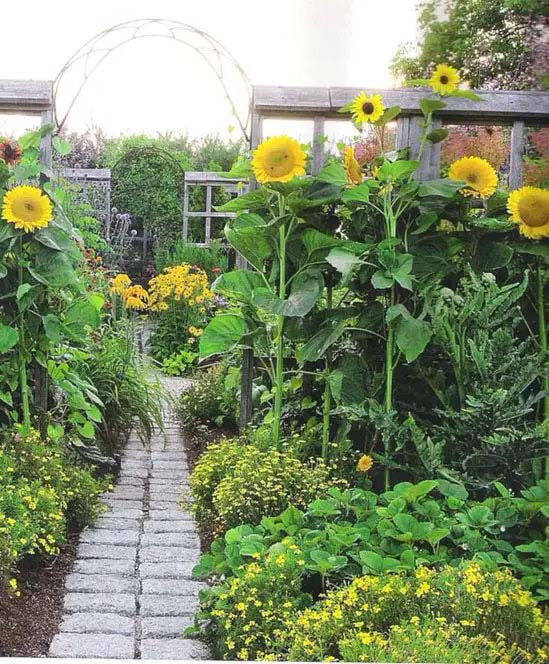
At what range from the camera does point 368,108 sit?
2090 millimetres

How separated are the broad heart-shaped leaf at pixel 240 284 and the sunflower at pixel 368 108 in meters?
0.48

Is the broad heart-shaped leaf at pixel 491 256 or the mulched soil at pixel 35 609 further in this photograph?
the broad heart-shaped leaf at pixel 491 256

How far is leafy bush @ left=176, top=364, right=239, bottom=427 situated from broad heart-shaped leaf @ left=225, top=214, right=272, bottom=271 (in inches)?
37.5

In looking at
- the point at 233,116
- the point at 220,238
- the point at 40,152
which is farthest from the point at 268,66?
the point at 220,238

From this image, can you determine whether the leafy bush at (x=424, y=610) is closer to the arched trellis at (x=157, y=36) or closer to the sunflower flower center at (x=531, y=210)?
the sunflower flower center at (x=531, y=210)

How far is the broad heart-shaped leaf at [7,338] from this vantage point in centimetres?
227

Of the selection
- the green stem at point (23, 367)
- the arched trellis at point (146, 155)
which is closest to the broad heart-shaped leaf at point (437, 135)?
the green stem at point (23, 367)

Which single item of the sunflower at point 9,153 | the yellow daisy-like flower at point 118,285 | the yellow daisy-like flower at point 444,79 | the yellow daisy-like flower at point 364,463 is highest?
the yellow daisy-like flower at point 444,79

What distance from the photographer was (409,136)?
7.64 feet

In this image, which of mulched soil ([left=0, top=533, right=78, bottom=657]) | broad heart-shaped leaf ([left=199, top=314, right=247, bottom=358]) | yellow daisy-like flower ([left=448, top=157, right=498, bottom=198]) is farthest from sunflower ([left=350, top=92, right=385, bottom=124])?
mulched soil ([left=0, top=533, right=78, bottom=657])

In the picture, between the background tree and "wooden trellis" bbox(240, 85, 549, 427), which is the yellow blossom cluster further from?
the background tree

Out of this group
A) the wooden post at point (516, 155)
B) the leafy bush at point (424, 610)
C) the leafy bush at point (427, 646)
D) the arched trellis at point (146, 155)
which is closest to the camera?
the leafy bush at point (427, 646)

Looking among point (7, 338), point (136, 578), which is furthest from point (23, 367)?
point (136, 578)

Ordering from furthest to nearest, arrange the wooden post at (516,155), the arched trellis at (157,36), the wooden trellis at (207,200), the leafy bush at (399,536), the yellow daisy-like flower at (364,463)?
the wooden trellis at (207,200), the wooden post at (516,155), the yellow daisy-like flower at (364,463), the arched trellis at (157,36), the leafy bush at (399,536)
